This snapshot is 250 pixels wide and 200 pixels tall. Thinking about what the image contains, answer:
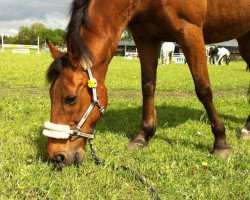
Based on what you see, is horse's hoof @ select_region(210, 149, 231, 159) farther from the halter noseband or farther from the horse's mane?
the horse's mane

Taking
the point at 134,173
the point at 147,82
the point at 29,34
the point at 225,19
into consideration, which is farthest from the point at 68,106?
the point at 29,34

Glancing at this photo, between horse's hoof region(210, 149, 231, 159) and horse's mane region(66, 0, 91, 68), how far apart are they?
6.20ft

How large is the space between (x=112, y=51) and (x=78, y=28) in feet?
1.46

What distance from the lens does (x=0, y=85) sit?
10.2 meters

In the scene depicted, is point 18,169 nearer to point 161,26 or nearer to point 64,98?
point 64,98

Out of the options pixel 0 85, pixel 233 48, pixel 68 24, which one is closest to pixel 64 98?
pixel 68 24

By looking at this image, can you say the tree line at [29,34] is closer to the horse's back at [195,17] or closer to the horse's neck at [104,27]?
the horse's back at [195,17]

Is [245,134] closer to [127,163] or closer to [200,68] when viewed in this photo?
[200,68]

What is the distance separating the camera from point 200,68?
4.02 meters

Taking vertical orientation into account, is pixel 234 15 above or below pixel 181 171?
above

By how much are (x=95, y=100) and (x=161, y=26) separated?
1.26 meters

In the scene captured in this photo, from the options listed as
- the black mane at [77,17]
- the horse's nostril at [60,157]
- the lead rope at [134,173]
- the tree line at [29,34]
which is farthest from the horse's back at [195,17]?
the tree line at [29,34]

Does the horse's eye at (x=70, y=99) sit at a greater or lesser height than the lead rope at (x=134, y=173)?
greater

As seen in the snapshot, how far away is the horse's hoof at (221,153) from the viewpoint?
13.2 feet
